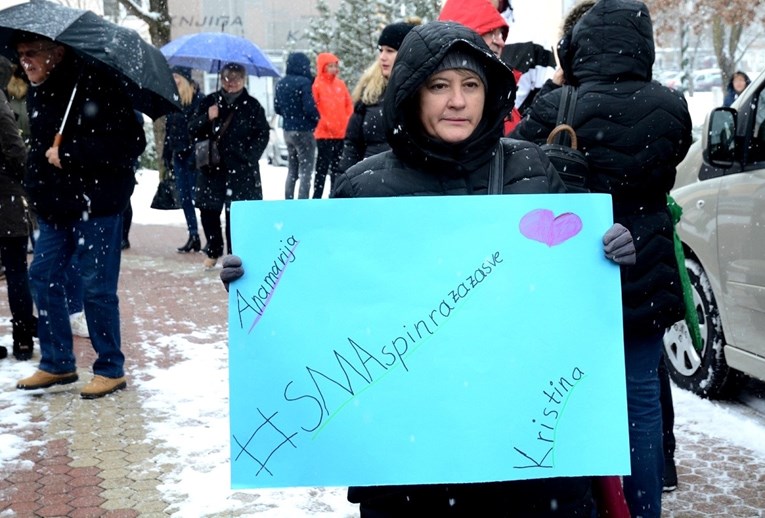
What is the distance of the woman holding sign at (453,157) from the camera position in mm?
2521

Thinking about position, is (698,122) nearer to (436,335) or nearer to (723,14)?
(723,14)

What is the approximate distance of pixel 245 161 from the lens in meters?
10.1

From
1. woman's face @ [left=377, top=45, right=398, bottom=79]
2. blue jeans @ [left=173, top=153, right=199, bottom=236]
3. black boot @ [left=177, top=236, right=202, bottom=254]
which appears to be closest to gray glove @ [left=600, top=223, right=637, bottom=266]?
woman's face @ [left=377, top=45, right=398, bottom=79]

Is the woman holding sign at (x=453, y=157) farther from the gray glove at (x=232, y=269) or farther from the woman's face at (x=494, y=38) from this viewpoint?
the woman's face at (x=494, y=38)

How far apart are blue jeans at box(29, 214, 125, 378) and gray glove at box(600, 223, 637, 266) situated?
4.01 metres

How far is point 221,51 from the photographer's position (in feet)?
36.0

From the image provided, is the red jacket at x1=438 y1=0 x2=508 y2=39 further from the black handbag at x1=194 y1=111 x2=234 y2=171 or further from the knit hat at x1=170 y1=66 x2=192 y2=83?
the knit hat at x1=170 y1=66 x2=192 y2=83

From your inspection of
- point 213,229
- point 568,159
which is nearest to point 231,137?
point 213,229

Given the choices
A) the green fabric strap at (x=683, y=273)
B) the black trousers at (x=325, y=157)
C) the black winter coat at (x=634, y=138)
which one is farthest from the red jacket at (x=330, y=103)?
the black winter coat at (x=634, y=138)

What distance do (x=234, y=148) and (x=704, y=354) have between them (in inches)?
226

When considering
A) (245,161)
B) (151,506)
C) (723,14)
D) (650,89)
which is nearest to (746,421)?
(650,89)

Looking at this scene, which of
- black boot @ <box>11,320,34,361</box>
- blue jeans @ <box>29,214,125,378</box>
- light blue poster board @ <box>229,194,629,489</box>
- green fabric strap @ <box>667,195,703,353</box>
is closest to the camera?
light blue poster board @ <box>229,194,629,489</box>

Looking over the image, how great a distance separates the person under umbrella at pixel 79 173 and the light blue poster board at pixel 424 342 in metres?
3.59

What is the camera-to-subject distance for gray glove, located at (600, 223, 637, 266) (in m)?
2.36
